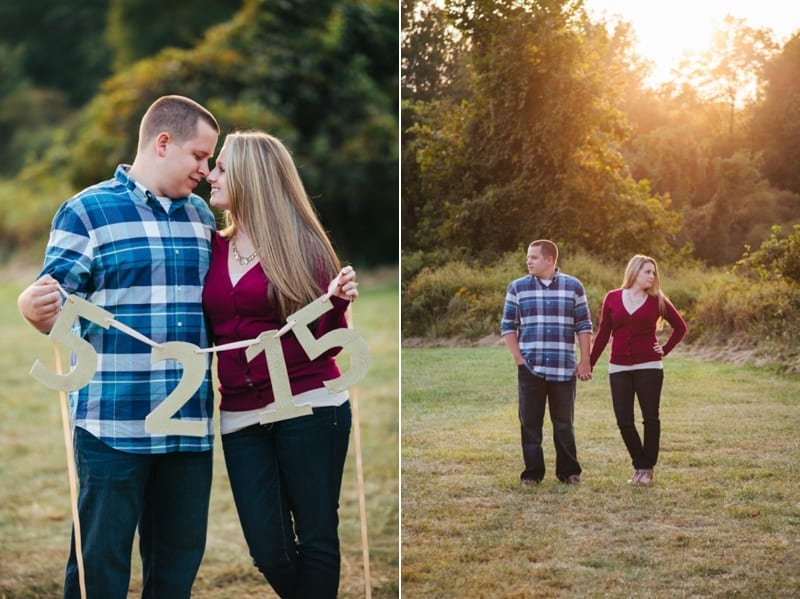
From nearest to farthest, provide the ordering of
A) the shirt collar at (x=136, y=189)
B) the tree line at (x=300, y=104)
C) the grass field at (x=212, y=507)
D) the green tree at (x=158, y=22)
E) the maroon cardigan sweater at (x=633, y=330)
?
1. the shirt collar at (x=136, y=189)
2. the maroon cardigan sweater at (x=633, y=330)
3. the grass field at (x=212, y=507)
4. the tree line at (x=300, y=104)
5. the green tree at (x=158, y=22)

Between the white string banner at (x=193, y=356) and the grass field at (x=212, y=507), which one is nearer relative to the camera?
the white string banner at (x=193, y=356)

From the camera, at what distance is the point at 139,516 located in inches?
110

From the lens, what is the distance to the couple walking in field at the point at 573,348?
3.40m

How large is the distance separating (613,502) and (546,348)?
56 cm

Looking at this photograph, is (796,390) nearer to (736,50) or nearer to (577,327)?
(577,327)

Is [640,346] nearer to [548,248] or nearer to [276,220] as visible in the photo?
[548,248]

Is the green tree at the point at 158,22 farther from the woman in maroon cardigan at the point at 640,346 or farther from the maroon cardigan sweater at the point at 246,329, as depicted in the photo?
the maroon cardigan sweater at the point at 246,329

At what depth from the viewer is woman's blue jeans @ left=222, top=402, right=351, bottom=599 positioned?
2.84 meters

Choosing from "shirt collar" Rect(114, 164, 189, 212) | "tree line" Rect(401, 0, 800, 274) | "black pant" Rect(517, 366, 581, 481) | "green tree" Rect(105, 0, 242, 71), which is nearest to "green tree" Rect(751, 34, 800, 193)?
"tree line" Rect(401, 0, 800, 274)

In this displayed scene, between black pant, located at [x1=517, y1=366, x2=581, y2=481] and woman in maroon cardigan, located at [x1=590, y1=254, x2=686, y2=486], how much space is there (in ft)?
0.54

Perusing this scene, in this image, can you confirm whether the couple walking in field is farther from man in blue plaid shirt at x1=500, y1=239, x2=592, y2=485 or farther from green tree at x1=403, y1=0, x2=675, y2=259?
green tree at x1=403, y1=0, x2=675, y2=259

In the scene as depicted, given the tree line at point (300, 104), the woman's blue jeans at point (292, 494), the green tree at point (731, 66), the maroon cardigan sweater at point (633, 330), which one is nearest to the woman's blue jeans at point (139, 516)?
the woman's blue jeans at point (292, 494)

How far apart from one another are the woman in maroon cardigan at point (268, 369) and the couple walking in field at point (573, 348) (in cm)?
84

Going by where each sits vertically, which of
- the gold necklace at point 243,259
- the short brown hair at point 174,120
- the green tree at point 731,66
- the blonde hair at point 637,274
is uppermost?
the green tree at point 731,66
